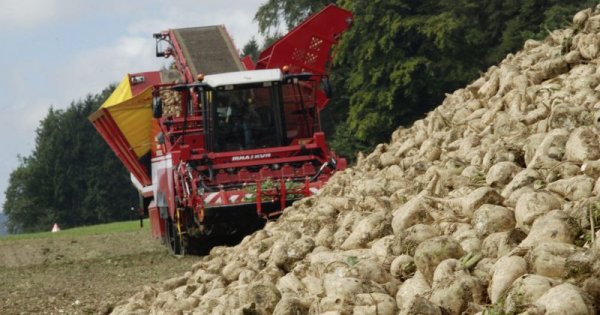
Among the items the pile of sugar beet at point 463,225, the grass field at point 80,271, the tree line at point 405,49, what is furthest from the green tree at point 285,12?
the pile of sugar beet at point 463,225

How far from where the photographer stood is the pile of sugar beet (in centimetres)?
631

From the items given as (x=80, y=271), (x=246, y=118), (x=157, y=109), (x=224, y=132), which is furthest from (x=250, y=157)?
(x=80, y=271)

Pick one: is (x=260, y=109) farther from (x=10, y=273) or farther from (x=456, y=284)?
(x=456, y=284)

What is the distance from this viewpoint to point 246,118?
1905 cm

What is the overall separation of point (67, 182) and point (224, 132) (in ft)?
183

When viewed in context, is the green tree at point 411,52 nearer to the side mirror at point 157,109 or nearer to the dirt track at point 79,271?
the dirt track at point 79,271

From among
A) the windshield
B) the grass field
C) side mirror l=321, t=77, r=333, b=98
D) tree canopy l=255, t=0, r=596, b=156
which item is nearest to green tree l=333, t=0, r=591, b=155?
tree canopy l=255, t=0, r=596, b=156

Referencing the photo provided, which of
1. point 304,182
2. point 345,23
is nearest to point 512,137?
point 304,182

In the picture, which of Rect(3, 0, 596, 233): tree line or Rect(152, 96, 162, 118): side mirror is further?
Rect(3, 0, 596, 233): tree line

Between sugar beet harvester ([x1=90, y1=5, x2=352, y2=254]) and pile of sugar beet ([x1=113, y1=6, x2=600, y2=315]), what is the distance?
615 cm

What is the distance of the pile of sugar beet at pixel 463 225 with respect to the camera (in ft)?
20.7

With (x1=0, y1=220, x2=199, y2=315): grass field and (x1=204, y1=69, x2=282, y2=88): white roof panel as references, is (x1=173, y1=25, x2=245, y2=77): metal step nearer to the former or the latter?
(x1=204, y1=69, x2=282, y2=88): white roof panel

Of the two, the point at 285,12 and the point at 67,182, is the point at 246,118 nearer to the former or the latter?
the point at 285,12

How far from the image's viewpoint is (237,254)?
404 inches
